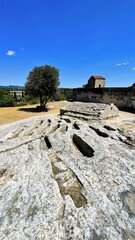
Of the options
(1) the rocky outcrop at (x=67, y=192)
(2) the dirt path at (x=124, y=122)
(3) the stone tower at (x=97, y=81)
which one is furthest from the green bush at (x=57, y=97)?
(1) the rocky outcrop at (x=67, y=192)

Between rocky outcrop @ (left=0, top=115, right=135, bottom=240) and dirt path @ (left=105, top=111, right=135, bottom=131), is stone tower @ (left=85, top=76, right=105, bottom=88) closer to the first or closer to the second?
dirt path @ (left=105, top=111, right=135, bottom=131)

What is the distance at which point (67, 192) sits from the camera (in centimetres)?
236

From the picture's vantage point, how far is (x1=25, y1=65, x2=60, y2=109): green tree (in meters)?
12.7

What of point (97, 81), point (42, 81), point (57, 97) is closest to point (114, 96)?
point (42, 81)

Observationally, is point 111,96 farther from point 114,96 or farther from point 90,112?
point 90,112

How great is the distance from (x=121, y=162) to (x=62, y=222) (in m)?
2.04

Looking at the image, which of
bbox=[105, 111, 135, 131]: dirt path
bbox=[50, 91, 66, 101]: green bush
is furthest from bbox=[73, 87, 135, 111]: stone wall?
bbox=[105, 111, 135, 131]: dirt path

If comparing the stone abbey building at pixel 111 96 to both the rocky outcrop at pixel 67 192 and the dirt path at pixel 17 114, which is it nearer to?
the dirt path at pixel 17 114

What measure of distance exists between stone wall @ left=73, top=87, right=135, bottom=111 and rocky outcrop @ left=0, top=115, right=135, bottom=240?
9.41 meters

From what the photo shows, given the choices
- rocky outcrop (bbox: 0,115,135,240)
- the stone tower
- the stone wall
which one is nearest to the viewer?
rocky outcrop (bbox: 0,115,135,240)

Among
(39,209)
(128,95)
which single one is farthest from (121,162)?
(128,95)

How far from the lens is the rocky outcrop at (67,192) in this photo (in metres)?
1.72

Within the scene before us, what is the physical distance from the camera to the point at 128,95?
1227cm

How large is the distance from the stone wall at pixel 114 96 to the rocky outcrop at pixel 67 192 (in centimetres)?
941
